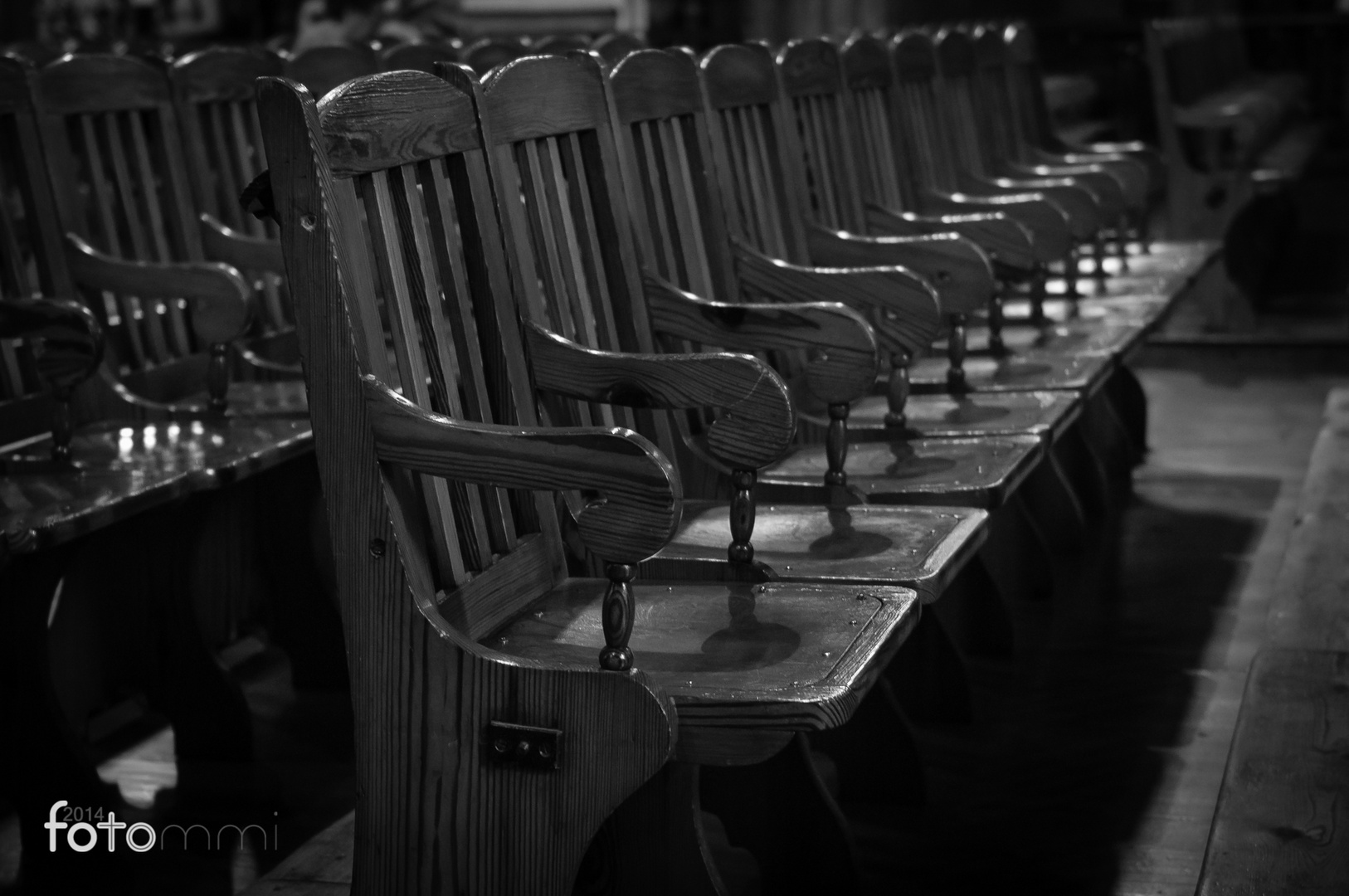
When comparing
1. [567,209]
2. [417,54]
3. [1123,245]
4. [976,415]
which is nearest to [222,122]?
[417,54]

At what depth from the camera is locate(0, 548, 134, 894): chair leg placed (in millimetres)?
2363

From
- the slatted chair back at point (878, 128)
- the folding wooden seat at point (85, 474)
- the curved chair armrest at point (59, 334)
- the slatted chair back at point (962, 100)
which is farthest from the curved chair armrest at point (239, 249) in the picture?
the slatted chair back at point (962, 100)

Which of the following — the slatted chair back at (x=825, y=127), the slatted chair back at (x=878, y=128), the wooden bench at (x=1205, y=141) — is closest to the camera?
the slatted chair back at (x=825, y=127)

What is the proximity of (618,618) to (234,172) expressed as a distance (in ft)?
6.59

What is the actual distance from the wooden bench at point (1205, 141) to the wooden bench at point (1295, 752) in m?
3.95

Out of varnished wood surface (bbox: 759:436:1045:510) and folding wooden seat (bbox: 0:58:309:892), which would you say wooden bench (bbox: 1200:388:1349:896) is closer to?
varnished wood surface (bbox: 759:436:1045:510)

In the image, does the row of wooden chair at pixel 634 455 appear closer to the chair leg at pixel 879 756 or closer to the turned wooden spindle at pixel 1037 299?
the chair leg at pixel 879 756

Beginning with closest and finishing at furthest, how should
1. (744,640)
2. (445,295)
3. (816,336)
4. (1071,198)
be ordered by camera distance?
(744,640)
(445,295)
(816,336)
(1071,198)

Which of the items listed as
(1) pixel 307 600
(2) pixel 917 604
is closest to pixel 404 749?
(2) pixel 917 604

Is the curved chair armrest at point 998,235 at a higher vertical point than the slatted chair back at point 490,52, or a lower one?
lower

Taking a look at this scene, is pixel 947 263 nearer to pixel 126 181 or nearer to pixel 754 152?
pixel 754 152

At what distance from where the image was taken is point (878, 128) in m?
3.61

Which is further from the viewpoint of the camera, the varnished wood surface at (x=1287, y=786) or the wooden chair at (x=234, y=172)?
the wooden chair at (x=234, y=172)

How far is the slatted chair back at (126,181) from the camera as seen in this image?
280 cm
